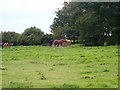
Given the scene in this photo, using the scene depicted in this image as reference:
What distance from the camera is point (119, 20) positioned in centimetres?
3644

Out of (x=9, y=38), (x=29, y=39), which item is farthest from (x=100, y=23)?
(x=9, y=38)

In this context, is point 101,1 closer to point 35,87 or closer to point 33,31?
point 35,87

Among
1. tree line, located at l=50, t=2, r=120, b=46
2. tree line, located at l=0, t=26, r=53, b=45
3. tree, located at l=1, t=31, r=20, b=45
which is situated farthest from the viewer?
tree, located at l=1, t=31, r=20, b=45

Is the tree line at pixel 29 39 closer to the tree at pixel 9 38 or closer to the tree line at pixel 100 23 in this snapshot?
the tree at pixel 9 38

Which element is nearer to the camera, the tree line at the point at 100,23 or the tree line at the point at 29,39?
the tree line at the point at 100,23

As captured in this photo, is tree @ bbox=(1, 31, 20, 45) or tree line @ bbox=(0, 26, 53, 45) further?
tree @ bbox=(1, 31, 20, 45)

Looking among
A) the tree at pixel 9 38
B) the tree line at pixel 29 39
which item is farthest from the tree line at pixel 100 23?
Answer: the tree at pixel 9 38

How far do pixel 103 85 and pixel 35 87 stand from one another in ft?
6.76

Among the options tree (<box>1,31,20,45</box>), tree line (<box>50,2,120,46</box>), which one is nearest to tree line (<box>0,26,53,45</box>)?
tree (<box>1,31,20,45</box>)

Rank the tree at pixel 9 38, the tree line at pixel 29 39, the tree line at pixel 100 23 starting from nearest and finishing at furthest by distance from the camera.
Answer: the tree line at pixel 100 23 < the tree line at pixel 29 39 < the tree at pixel 9 38

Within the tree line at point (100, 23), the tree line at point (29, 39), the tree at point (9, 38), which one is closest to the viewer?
the tree line at point (100, 23)

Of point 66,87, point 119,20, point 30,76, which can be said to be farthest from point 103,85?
point 119,20

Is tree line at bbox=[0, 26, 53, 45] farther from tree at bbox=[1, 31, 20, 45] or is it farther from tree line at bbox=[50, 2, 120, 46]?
tree line at bbox=[50, 2, 120, 46]

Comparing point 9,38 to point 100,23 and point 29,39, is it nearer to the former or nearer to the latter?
point 29,39
